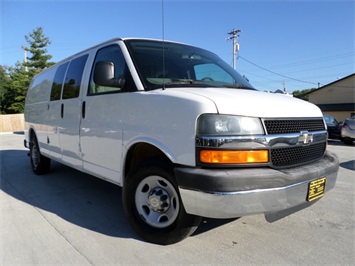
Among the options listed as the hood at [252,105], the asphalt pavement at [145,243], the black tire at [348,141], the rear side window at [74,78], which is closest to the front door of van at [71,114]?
the rear side window at [74,78]

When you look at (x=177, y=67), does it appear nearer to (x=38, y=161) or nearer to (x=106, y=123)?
(x=106, y=123)

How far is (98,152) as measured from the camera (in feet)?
11.6

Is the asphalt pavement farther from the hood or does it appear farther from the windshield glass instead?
the windshield glass

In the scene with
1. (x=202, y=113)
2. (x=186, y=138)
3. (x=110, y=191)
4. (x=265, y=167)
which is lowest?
(x=110, y=191)

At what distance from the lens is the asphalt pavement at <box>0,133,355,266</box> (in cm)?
257

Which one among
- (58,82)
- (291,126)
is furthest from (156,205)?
(58,82)

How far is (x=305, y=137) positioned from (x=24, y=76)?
38266 millimetres

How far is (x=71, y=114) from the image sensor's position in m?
→ 4.18

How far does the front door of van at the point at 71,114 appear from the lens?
4.02 m

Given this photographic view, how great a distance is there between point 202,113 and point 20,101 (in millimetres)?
39632

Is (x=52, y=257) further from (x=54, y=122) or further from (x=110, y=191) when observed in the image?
(x=54, y=122)

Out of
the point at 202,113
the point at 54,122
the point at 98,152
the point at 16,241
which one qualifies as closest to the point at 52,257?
the point at 16,241

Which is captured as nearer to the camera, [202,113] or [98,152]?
[202,113]

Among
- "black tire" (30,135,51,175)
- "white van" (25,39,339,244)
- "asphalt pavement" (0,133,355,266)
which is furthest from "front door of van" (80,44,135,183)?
"black tire" (30,135,51,175)
